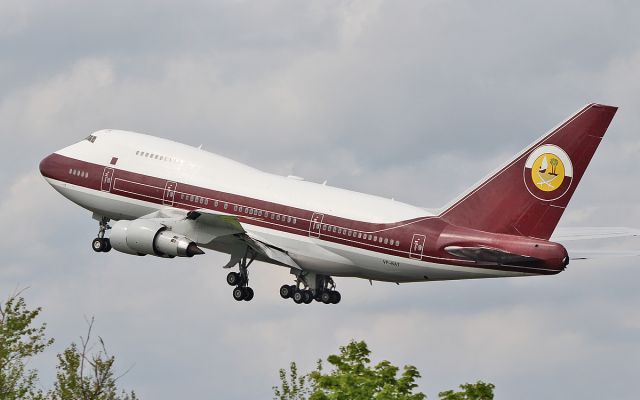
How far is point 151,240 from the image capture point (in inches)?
3132

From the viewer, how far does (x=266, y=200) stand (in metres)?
80.5

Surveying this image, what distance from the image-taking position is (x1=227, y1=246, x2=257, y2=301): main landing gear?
8362cm

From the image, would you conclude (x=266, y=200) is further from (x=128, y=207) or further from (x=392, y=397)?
(x=392, y=397)

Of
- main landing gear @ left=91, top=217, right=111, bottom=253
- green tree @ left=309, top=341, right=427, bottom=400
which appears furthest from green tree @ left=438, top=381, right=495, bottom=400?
main landing gear @ left=91, top=217, right=111, bottom=253

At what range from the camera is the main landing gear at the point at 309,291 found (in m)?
83.8

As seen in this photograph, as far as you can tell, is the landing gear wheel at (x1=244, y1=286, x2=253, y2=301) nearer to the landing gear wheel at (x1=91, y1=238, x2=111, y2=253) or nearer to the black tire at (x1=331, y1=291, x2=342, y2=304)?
the black tire at (x1=331, y1=291, x2=342, y2=304)

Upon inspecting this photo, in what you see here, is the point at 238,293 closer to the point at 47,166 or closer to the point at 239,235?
the point at 239,235

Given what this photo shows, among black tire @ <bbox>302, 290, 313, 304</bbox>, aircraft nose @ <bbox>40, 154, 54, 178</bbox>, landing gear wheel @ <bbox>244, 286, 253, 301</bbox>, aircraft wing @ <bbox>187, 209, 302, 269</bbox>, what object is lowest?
landing gear wheel @ <bbox>244, 286, 253, 301</bbox>

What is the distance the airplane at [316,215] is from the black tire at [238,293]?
0.32 feet

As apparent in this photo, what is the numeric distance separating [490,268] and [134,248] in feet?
61.5

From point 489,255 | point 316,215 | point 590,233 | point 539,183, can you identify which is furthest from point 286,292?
point 590,233

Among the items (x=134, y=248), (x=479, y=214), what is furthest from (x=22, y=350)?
(x=479, y=214)

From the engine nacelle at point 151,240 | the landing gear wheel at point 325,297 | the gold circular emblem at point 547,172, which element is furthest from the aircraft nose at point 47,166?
the gold circular emblem at point 547,172

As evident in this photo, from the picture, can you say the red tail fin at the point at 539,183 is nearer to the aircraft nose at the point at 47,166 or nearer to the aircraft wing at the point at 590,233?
the aircraft wing at the point at 590,233
